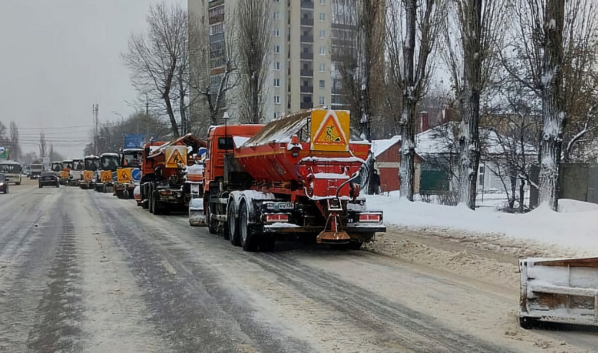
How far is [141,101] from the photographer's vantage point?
161ft

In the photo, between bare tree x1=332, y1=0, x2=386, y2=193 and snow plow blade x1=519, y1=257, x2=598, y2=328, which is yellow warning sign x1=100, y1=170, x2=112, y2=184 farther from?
snow plow blade x1=519, y1=257, x2=598, y2=328

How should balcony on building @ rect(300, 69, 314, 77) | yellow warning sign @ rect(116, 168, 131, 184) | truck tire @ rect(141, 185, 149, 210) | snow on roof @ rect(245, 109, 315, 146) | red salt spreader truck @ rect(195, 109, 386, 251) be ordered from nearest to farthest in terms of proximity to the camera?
red salt spreader truck @ rect(195, 109, 386, 251) < snow on roof @ rect(245, 109, 315, 146) < truck tire @ rect(141, 185, 149, 210) < yellow warning sign @ rect(116, 168, 131, 184) < balcony on building @ rect(300, 69, 314, 77)

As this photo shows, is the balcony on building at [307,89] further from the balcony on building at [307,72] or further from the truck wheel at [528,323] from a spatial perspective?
the truck wheel at [528,323]

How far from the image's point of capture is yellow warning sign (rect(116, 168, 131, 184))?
122ft

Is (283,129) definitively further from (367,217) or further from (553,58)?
(553,58)

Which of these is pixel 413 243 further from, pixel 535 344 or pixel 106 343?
pixel 106 343

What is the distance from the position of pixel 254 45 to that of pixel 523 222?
960 inches

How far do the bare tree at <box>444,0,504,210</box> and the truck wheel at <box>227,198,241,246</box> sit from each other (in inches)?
357

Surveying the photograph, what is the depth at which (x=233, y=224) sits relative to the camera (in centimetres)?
1346

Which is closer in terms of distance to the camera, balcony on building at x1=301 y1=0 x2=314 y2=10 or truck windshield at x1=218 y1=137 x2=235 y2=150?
truck windshield at x1=218 y1=137 x2=235 y2=150

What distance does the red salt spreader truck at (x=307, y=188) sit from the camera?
11.3 metres

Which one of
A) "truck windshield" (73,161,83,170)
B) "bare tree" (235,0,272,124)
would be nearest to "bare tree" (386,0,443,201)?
"bare tree" (235,0,272,124)

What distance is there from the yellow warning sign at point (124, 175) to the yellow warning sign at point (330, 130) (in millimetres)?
27660

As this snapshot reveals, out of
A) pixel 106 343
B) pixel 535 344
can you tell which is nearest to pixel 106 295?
pixel 106 343
